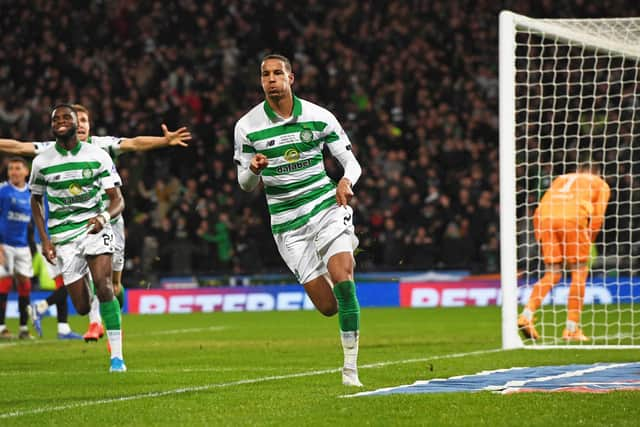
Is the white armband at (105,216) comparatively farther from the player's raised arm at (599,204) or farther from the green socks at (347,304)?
the player's raised arm at (599,204)

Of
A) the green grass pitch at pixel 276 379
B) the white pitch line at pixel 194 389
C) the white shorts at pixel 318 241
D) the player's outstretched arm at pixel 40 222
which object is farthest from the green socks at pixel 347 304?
the player's outstretched arm at pixel 40 222

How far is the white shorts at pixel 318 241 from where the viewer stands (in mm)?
9211

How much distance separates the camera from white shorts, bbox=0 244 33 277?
57.3 feet

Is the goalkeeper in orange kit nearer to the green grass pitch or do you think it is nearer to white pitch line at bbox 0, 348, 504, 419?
the green grass pitch

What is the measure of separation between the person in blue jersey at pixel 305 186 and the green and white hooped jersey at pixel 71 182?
2.36m

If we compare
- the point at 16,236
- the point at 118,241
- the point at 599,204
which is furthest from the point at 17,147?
the point at 599,204

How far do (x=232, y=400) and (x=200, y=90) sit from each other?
849 inches

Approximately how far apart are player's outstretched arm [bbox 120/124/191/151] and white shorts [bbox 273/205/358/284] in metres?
1.65

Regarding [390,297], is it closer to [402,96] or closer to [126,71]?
[402,96]

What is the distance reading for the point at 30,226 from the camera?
60.3 ft

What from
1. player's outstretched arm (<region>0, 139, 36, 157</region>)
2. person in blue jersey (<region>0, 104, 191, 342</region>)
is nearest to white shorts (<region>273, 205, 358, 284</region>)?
person in blue jersey (<region>0, 104, 191, 342</region>)

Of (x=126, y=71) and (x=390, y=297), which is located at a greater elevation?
(x=126, y=71)

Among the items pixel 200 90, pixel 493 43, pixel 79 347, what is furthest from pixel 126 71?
pixel 79 347

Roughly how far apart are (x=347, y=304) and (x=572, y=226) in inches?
266
